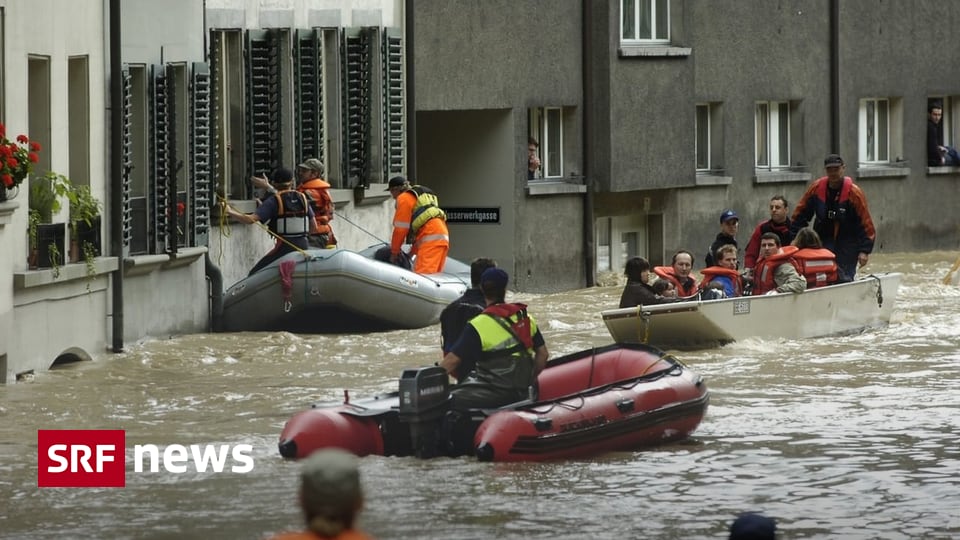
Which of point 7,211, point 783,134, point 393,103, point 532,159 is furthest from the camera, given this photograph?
point 783,134

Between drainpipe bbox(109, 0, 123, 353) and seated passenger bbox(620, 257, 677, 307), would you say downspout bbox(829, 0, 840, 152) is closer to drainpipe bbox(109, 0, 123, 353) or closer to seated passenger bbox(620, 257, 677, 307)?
seated passenger bbox(620, 257, 677, 307)

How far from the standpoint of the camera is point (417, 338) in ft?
71.3

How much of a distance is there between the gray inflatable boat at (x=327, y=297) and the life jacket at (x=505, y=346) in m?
7.65

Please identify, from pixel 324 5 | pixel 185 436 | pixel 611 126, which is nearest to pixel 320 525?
pixel 185 436

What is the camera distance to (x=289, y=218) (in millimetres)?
22219

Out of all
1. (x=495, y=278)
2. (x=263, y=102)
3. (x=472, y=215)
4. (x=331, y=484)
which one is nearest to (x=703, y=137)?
(x=472, y=215)

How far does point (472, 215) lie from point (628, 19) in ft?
12.3

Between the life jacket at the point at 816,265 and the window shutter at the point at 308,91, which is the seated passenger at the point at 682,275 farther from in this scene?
the window shutter at the point at 308,91

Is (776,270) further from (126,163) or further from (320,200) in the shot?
(126,163)

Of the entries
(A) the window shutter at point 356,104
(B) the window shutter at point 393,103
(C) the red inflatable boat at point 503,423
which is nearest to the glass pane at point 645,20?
(B) the window shutter at point 393,103

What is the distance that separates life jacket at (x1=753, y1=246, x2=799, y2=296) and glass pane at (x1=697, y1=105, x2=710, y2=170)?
35.2ft

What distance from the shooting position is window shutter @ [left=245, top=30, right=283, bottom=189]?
2314 centimetres

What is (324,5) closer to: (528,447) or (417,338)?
(417,338)

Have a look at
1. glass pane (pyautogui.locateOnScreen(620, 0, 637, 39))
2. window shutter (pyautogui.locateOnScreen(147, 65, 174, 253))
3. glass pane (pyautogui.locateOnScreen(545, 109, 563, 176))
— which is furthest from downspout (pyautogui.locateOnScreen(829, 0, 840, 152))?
window shutter (pyautogui.locateOnScreen(147, 65, 174, 253))
